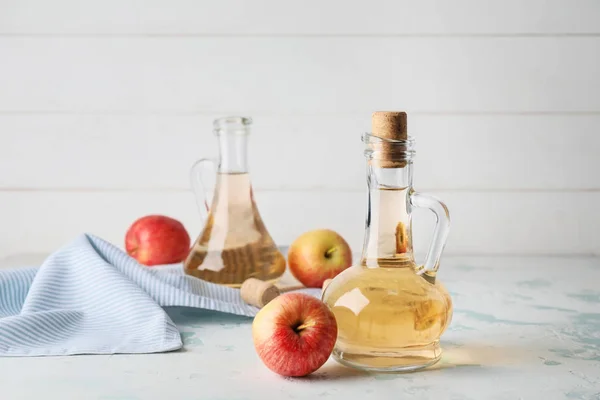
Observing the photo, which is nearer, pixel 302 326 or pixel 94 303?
pixel 302 326

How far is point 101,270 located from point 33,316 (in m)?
0.14

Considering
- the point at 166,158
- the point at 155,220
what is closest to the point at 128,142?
the point at 166,158

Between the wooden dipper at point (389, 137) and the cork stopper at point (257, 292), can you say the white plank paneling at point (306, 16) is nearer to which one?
the cork stopper at point (257, 292)

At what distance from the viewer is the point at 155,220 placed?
4.13 feet

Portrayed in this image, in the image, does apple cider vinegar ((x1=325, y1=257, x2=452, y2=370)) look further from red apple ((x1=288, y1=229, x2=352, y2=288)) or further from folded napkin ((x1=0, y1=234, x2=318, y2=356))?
red apple ((x1=288, y1=229, x2=352, y2=288))

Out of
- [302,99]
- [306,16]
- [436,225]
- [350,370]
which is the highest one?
[306,16]

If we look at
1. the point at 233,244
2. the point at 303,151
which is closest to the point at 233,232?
the point at 233,244

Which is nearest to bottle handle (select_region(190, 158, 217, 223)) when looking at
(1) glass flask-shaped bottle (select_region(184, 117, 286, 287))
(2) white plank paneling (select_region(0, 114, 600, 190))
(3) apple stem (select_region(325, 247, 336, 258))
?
(1) glass flask-shaped bottle (select_region(184, 117, 286, 287))

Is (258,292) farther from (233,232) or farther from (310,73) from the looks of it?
(310,73)

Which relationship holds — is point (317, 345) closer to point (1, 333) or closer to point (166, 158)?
point (1, 333)

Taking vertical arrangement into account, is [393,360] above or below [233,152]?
below

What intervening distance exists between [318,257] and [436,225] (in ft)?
1.15

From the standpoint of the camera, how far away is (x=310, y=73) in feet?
5.10

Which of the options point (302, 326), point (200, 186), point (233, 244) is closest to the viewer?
point (302, 326)
